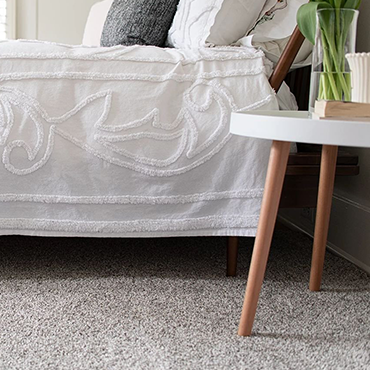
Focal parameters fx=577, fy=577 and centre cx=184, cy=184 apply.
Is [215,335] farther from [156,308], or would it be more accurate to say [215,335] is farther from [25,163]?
[25,163]

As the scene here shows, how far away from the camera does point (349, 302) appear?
4.18 ft

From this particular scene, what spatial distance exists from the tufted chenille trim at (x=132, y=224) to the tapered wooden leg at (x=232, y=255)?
0.05m

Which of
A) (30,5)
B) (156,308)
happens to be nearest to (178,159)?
(156,308)

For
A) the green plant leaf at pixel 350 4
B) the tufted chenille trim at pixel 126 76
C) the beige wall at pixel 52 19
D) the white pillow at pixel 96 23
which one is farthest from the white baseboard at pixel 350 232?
the beige wall at pixel 52 19

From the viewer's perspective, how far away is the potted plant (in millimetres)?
1056

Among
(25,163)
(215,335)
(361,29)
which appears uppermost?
(361,29)

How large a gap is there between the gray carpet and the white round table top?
1.24 feet

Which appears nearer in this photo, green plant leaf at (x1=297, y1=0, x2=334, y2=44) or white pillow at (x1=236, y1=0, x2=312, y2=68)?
green plant leaf at (x1=297, y1=0, x2=334, y2=44)

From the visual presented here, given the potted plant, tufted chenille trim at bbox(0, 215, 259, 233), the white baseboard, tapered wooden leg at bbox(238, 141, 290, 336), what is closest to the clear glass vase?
the potted plant

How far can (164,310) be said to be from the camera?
1186 millimetres

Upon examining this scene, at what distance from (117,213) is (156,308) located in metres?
0.26

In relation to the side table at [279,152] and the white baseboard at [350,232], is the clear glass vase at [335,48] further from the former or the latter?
the white baseboard at [350,232]

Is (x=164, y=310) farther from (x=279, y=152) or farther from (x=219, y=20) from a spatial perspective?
(x=219, y=20)

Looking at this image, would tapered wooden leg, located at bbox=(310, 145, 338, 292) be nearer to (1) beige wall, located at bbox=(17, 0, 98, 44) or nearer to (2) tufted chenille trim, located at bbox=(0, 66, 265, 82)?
(2) tufted chenille trim, located at bbox=(0, 66, 265, 82)
